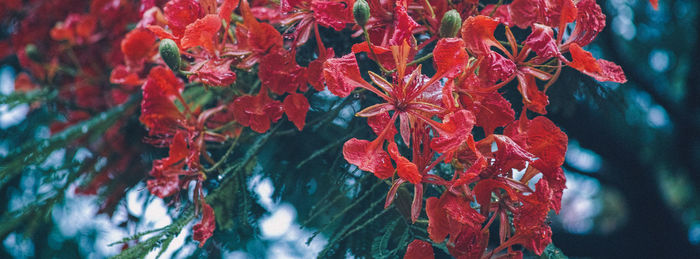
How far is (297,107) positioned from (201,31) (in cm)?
18

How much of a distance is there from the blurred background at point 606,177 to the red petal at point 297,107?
5.4 inches

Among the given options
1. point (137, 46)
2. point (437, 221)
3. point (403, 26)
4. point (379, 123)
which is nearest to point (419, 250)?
point (437, 221)

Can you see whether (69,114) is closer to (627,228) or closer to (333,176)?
(333,176)

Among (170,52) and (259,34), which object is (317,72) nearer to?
(259,34)

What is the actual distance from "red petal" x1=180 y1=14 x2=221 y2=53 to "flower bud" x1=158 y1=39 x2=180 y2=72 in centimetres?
4

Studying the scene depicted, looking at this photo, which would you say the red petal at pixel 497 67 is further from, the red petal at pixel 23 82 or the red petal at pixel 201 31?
the red petal at pixel 23 82

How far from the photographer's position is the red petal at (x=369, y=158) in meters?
0.57

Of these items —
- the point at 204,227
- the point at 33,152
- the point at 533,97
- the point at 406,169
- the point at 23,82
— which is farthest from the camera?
the point at 23,82

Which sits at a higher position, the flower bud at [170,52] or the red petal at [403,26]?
the red petal at [403,26]

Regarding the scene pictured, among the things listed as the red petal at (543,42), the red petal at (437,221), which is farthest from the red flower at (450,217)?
the red petal at (543,42)

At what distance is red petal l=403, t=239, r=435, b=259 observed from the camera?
0.60 metres

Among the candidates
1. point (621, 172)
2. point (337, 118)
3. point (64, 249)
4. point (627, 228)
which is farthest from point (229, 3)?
point (627, 228)

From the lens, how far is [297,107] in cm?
74

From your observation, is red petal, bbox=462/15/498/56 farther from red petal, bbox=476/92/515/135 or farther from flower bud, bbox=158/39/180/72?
flower bud, bbox=158/39/180/72
